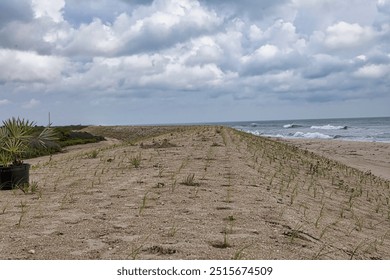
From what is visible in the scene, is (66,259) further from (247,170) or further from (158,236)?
(247,170)

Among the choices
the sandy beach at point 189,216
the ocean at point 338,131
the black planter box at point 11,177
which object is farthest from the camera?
the ocean at point 338,131

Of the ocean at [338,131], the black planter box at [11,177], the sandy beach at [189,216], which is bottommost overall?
the ocean at [338,131]

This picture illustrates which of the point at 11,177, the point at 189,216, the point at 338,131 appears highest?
the point at 11,177

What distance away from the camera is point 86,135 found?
39.5 meters

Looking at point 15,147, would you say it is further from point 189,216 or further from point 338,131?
point 338,131

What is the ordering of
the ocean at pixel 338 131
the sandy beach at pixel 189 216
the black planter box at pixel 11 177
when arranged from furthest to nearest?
the ocean at pixel 338 131
the black planter box at pixel 11 177
the sandy beach at pixel 189 216

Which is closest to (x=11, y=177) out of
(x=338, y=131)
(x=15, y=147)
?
(x=15, y=147)

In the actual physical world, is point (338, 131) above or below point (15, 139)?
below

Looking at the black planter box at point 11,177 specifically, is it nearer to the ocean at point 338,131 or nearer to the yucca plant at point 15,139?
the yucca plant at point 15,139

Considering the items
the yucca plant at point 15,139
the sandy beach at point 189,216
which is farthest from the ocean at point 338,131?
the yucca plant at point 15,139

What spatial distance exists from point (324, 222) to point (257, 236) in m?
1.92
